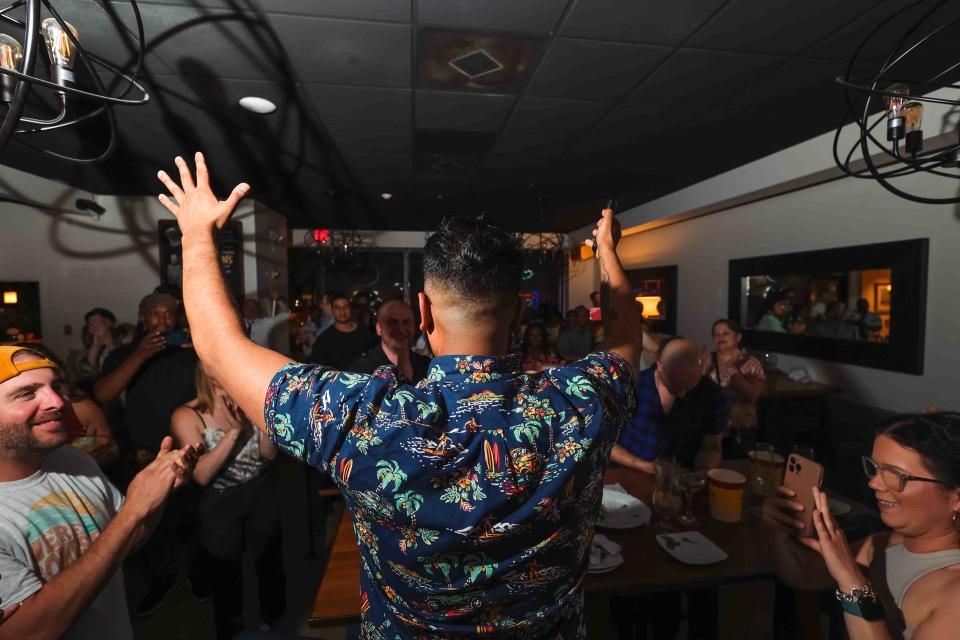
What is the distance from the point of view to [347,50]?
85.4 inches

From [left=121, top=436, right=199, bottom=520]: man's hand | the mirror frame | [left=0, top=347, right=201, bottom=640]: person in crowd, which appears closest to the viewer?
[left=0, top=347, right=201, bottom=640]: person in crowd

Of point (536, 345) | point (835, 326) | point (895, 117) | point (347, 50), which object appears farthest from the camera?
point (536, 345)

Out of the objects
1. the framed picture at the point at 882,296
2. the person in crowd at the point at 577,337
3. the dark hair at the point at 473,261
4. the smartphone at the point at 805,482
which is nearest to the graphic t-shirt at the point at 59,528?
the dark hair at the point at 473,261

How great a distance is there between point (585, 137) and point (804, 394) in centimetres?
273

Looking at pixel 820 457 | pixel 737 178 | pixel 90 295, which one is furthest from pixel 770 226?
pixel 90 295

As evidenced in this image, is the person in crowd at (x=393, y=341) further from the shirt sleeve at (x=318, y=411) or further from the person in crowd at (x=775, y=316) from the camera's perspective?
the person in crowd at (x=775, y=316)

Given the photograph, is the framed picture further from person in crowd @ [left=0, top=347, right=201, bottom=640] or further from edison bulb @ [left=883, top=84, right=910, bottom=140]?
person in crowd @ [left=0, top=347, right=201, bottom=640]

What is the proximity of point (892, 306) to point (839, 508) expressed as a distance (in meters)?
2.58

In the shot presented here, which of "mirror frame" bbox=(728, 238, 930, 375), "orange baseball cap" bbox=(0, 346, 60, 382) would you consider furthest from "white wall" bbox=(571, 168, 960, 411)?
"orange baseball cap" bbox=(0, 346, 60, 382)

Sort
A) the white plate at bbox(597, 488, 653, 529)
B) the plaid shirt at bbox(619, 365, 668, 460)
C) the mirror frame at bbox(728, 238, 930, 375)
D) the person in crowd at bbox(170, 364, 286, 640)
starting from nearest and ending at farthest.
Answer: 1. the white plate at bbox(597, 488, 653, 529)
2. the person in crowd at bbox(170, 364, 286, 640)
3. the plaid shirt at bbox(619, 365, 668, 460)
4. the mirror frame at bbox(728, 238, 930, 375)

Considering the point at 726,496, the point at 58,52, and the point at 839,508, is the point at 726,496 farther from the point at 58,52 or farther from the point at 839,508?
the point at 58,52

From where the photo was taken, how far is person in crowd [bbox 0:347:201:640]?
101cm

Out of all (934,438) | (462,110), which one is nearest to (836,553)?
(934,438)

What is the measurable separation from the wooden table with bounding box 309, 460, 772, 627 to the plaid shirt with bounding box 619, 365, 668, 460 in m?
0.66
